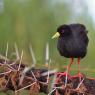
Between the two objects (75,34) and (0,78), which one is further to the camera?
(75,34)

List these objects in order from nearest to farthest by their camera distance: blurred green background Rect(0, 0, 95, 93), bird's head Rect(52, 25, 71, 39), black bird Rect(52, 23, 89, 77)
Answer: black bird Rect(52, 23, 89, 77) < bird's head Rect(52, 25, 71, 39) < blurred green background Rect(0, 0, 95, 93)

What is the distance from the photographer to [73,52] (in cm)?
452

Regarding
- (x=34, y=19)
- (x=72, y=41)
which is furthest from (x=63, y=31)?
(x=34, y=19)

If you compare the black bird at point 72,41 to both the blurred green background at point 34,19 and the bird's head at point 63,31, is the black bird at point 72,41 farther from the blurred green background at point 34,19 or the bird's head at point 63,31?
the blurred green background at point 34,19

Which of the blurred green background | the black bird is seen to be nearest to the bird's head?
the black bird

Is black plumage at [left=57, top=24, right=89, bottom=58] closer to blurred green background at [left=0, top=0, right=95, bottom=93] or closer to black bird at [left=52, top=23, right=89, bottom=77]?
black bird at [left=52, top=23, right=89, bottom=77]

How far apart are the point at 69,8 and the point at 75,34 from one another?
532 cm

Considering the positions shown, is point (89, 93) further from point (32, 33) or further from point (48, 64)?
point (32, 33)

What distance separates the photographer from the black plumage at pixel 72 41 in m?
4.44

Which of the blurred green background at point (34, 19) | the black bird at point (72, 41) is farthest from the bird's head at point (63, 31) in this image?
the blurred green background at point (34, 19)

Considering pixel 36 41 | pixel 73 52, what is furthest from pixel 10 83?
pixel 36 41

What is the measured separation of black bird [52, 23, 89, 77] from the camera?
4.44m

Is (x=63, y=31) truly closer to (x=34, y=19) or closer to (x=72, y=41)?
(x=72, y=41)

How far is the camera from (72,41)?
4461 mm
